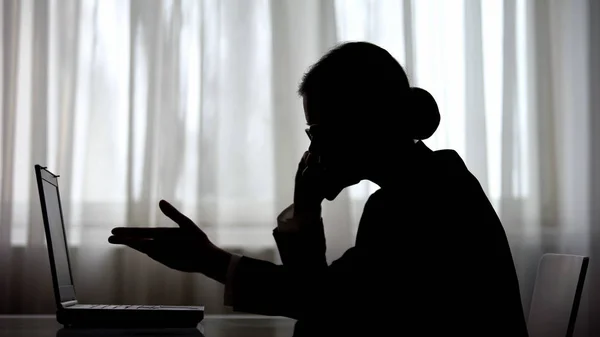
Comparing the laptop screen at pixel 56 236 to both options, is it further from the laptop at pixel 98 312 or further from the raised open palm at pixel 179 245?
the raised open palm at pixel 179 245

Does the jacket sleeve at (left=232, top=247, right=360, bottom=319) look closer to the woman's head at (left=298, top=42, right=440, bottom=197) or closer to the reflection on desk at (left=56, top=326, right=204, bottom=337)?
the woman's head at (left=298, top=42, right=440, bottom=197)

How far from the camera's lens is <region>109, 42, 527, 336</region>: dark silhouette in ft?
2.91

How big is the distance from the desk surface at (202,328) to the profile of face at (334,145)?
1.44ft

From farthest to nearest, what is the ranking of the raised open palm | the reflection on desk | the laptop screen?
the laptop screen → the reflection on desk → the raised open palm

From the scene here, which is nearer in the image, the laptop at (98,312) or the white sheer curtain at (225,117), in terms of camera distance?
the laptop at (98,312)

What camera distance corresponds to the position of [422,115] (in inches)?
38.5

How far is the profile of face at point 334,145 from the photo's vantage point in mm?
978

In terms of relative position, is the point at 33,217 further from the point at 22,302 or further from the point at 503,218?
the point at 503,218

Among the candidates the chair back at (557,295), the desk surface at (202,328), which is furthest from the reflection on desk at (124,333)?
the chair back at (557,295)

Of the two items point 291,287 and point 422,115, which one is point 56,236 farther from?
point 422,115

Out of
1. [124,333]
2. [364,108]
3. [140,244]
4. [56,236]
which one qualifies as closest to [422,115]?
[364,108]

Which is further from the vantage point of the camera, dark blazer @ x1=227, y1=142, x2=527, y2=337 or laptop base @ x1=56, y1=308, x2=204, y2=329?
laptop base @ x1=56, y1=308, x2=204, y2=329

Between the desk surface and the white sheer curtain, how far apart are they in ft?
1.87

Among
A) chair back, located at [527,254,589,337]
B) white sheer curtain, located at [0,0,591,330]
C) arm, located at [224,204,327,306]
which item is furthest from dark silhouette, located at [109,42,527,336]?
white sheer curtain, located at [0,0,591,330]
